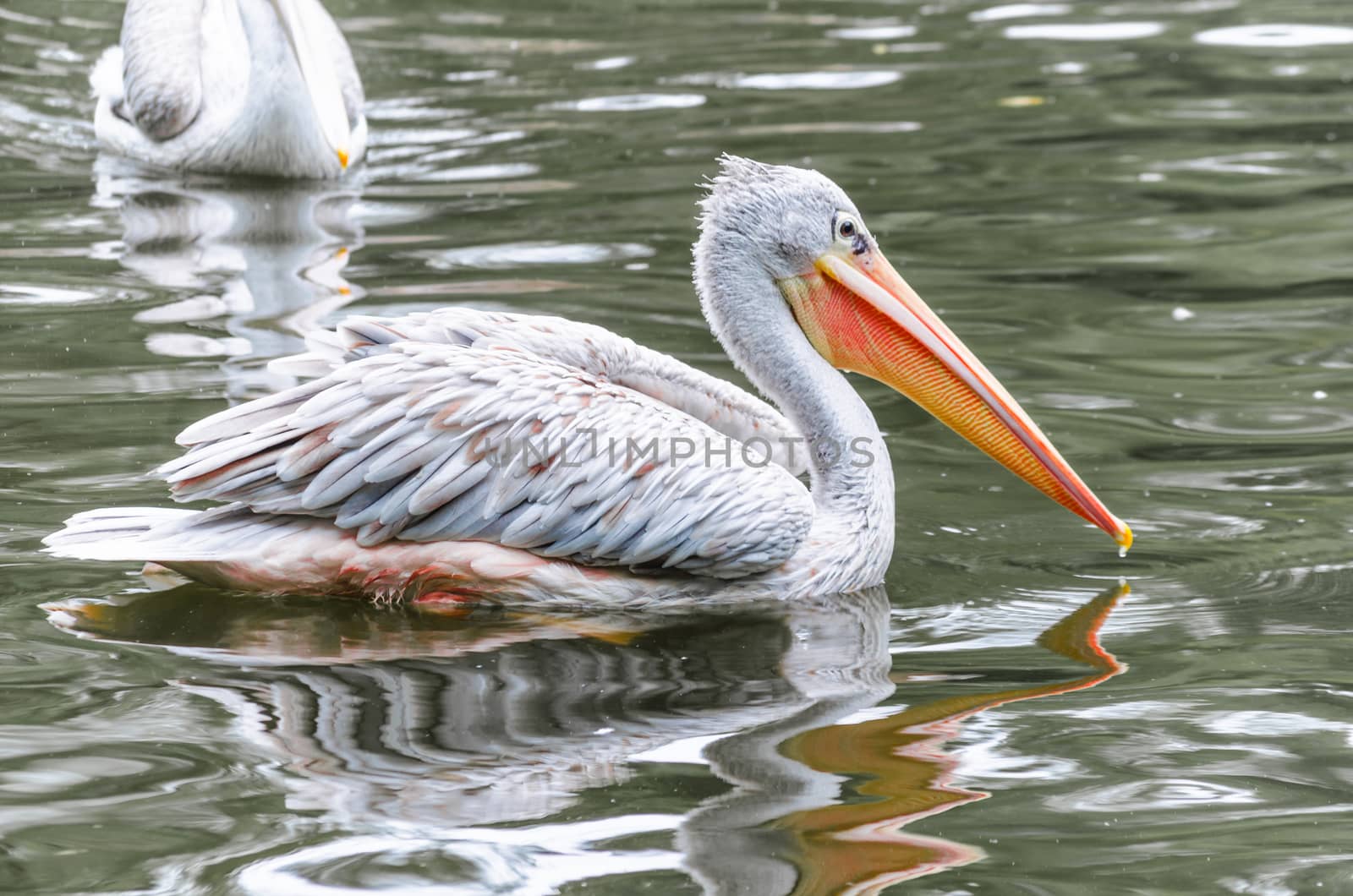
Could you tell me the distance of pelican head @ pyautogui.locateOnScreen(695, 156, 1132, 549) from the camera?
193 inches

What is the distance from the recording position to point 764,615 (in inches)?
A: 183

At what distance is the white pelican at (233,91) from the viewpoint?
8328 mm

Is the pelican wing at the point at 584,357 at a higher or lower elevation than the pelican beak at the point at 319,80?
lower

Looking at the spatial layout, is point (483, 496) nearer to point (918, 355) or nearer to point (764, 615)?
point (764, 615)

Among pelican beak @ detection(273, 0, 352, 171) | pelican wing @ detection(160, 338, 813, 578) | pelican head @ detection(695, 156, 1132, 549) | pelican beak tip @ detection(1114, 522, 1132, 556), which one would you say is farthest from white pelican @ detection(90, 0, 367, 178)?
pelican beak tip @ detection(1114, 522, 1132, 556)

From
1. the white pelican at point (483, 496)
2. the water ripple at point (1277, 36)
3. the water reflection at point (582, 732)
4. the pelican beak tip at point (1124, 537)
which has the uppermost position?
the water ripple at point (1277, 36)

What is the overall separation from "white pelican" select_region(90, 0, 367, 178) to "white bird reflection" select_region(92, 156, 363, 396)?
5.0 inches

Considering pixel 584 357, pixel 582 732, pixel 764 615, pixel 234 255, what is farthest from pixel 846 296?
pixel 234 255

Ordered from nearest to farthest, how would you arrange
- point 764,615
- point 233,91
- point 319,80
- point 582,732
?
1. point 582,732
2. point 764,615
3. point 319,80
4. point 233,91

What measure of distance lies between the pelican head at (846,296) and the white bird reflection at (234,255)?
1.65 meters

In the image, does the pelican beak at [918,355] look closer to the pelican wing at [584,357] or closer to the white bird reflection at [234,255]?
the pelican wing at [584,357]

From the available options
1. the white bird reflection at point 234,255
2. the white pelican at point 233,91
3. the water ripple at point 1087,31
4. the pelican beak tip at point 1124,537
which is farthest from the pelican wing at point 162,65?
the pelican beak tip at point 1124,537

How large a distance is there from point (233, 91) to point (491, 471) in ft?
15.9

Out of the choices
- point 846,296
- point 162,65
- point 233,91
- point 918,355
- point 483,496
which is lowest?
point 483,496
